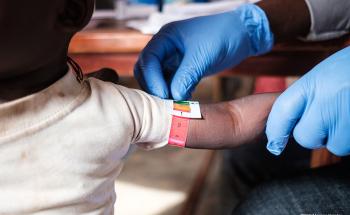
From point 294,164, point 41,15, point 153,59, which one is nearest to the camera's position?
point 41,15

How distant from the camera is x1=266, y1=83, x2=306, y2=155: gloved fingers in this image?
58cm

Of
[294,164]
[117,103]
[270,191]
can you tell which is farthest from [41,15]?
[294,164]

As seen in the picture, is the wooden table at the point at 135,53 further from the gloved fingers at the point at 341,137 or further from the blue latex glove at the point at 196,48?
the gloved fingers at the point at 341,137

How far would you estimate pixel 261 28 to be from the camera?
2.57 feet

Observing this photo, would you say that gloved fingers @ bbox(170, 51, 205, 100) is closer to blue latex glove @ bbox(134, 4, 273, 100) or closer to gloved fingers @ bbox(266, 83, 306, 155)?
blue latex glove @ bbox(134, 4, 273, 100)

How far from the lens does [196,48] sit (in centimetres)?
72

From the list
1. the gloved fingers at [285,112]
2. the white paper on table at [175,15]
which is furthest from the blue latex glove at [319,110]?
the white paper on table at [175,15]

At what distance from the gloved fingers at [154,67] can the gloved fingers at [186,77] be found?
2 cm

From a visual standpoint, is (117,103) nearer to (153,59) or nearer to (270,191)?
(153,59)

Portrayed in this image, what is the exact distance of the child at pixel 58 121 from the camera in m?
0.48

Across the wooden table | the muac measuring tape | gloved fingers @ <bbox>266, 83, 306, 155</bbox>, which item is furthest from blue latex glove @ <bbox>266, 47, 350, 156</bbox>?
the wooden table

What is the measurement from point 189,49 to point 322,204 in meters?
0.35

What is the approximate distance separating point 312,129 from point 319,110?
0.03 meters

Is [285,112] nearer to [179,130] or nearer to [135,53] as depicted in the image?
[179,130]
